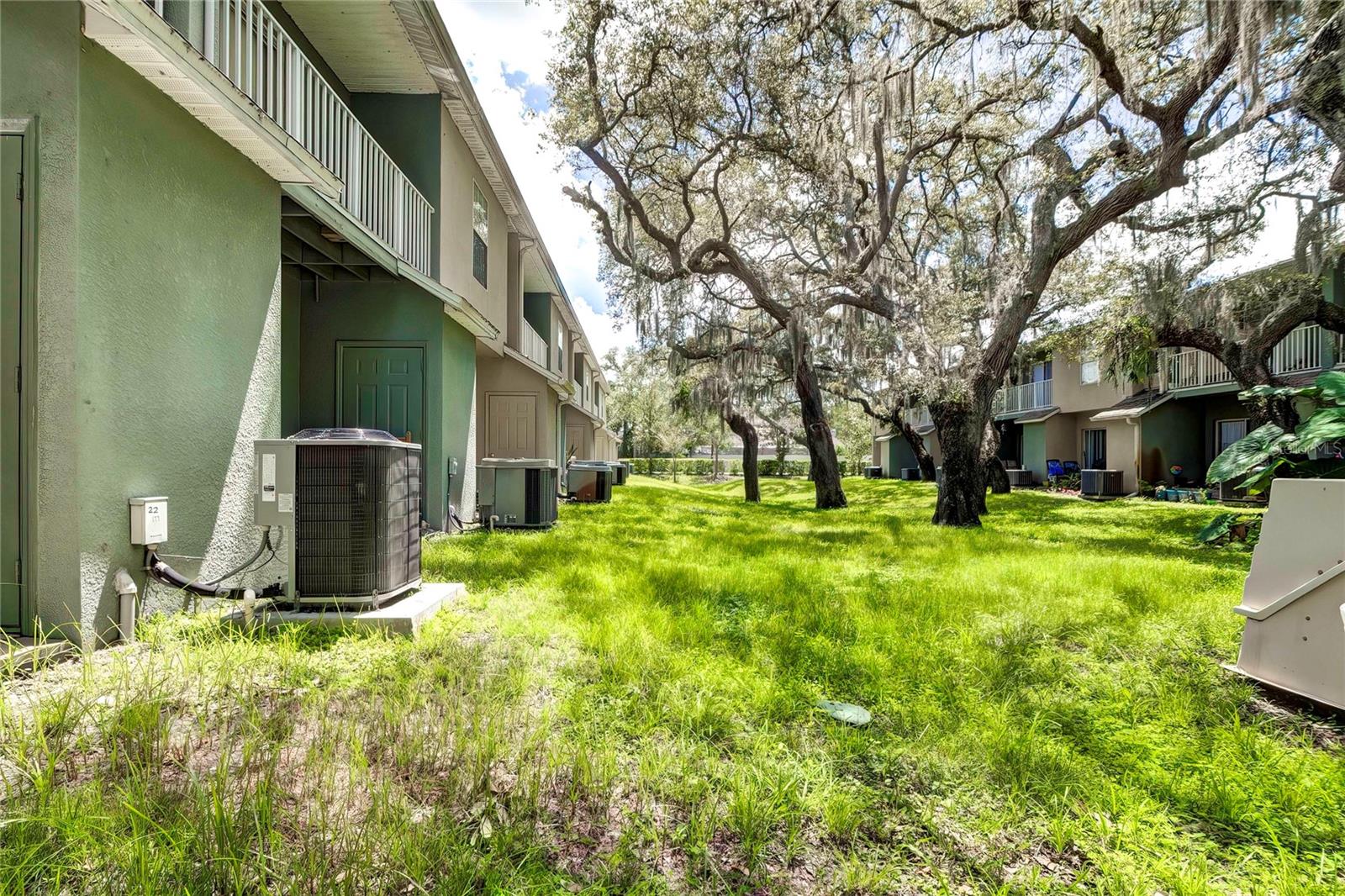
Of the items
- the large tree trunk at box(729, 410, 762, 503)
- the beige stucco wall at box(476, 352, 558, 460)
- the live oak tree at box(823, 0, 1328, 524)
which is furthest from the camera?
the large tree trunk at box(729, 410, 762, 503)

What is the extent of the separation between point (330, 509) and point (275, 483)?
37 centimetres

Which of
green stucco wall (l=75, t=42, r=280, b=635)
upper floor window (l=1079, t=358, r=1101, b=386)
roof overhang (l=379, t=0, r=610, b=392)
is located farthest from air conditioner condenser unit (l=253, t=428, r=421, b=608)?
upper floor window (l=1079, t=358, r=1101, b=386)

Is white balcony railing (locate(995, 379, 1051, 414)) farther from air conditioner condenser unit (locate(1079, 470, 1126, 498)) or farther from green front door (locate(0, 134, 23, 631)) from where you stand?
green front door (locate(0, 134, 23, 631))

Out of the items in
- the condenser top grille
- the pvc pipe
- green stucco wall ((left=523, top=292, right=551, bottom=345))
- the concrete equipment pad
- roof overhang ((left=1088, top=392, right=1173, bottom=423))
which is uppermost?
green stucco wall ((left=523, top=292, right=551, bottom=345))

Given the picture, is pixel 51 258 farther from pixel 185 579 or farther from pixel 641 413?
pixel 641 413

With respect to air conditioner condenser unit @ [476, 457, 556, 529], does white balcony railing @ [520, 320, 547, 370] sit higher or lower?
higher

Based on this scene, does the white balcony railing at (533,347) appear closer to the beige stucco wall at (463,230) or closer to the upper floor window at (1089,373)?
the beige stucco wall at (463,230)

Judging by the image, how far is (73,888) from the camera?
153 centimetres

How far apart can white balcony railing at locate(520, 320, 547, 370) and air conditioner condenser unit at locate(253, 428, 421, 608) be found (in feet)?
29.4

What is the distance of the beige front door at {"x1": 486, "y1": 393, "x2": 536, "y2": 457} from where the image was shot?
13.0m

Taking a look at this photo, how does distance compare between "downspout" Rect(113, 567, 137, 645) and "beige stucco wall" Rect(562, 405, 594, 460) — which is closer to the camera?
"downspout" Rect(113, 567, 137, 645)

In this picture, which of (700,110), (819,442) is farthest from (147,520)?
(819,442)

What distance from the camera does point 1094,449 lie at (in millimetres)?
20984

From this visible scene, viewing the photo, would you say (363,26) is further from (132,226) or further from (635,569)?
(635,569)
